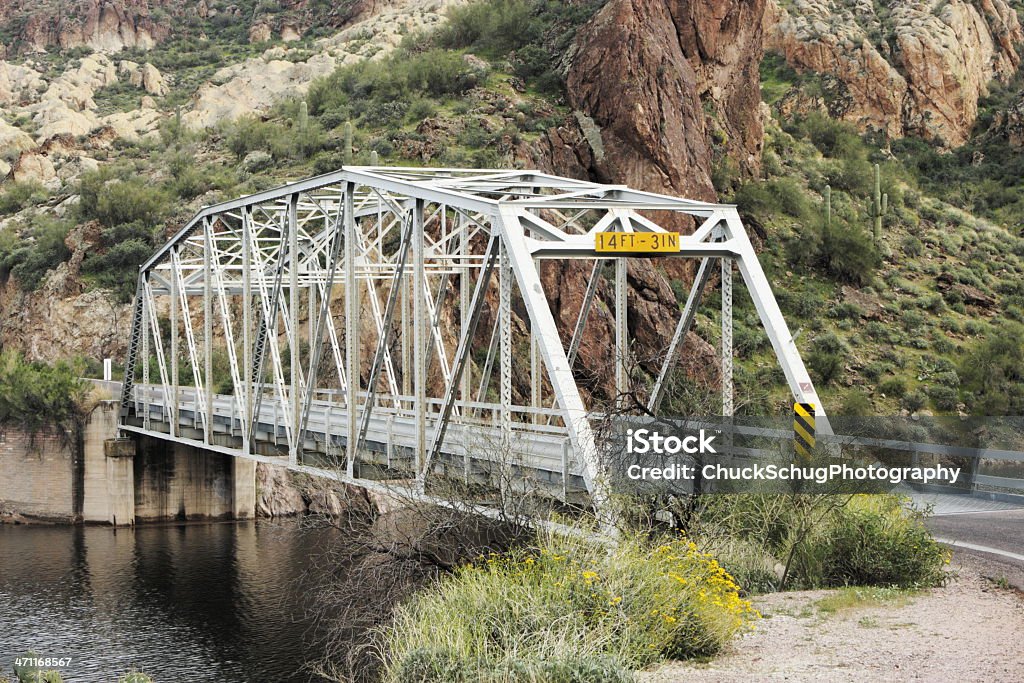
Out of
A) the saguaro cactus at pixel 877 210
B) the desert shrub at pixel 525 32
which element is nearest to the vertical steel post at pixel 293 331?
the desert shrub at pixel 525 32

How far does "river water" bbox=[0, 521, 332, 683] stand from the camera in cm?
2180

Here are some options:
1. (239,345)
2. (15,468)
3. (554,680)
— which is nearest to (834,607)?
(554,680)

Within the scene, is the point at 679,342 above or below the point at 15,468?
above

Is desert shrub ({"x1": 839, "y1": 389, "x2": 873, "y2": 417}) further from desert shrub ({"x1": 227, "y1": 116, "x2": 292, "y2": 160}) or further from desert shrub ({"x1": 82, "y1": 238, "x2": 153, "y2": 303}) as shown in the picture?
Result: desert shrub ({"x1": 82, "y1": 238, "x2": 153, "y2": 303})

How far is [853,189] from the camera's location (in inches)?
2596

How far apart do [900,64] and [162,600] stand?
65.3 m

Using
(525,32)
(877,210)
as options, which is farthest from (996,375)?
(525,32)

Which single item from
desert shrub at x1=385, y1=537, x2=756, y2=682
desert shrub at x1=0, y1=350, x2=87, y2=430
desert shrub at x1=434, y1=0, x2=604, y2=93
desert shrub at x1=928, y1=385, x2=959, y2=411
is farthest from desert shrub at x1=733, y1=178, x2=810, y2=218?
desert shrub at x1=385, y1=537, x2=756, y2=682

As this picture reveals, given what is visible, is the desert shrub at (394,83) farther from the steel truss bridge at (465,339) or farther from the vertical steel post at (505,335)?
the vertical steel post at (505,335)

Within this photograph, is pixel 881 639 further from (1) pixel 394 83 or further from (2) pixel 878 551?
(1) pixel 394 83

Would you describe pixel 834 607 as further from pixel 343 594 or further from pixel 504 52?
pixel 504 52

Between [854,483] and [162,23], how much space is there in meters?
112

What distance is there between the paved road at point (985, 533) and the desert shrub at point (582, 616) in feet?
13.3

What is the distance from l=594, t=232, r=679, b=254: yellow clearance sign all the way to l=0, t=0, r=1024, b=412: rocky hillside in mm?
16672
